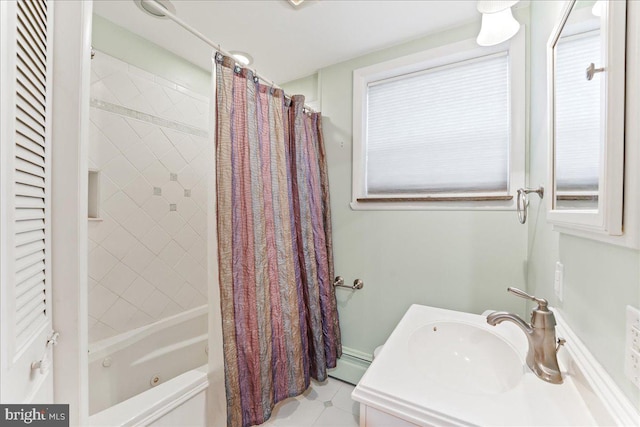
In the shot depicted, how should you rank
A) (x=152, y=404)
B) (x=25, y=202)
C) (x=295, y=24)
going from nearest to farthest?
(x=25, y=202) → (x=152, y=404) → (x=295, y=24)

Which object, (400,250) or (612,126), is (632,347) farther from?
(400,250)

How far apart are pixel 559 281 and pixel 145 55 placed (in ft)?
8.01

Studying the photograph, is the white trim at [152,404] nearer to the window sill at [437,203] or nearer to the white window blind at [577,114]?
the window sill at [437,203]

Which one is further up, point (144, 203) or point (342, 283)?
point (144, 203)

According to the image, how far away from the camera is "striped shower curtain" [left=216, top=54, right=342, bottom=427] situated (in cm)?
115

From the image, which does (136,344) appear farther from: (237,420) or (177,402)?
(237,420)

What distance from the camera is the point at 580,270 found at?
0.70 meters

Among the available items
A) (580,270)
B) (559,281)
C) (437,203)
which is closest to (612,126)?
(580,270)

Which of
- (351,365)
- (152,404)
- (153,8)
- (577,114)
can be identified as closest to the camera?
(577,114)

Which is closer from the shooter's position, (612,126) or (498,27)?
(612,126)

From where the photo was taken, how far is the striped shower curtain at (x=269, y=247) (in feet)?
3.76

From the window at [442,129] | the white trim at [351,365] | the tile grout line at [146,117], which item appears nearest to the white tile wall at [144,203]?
the tile grout line at [146,117]

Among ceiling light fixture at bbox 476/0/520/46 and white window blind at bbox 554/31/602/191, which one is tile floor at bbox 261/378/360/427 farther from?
ceiling light fixture at bbox 476/0/520/46

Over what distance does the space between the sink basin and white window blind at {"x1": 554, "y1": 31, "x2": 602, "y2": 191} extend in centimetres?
64
